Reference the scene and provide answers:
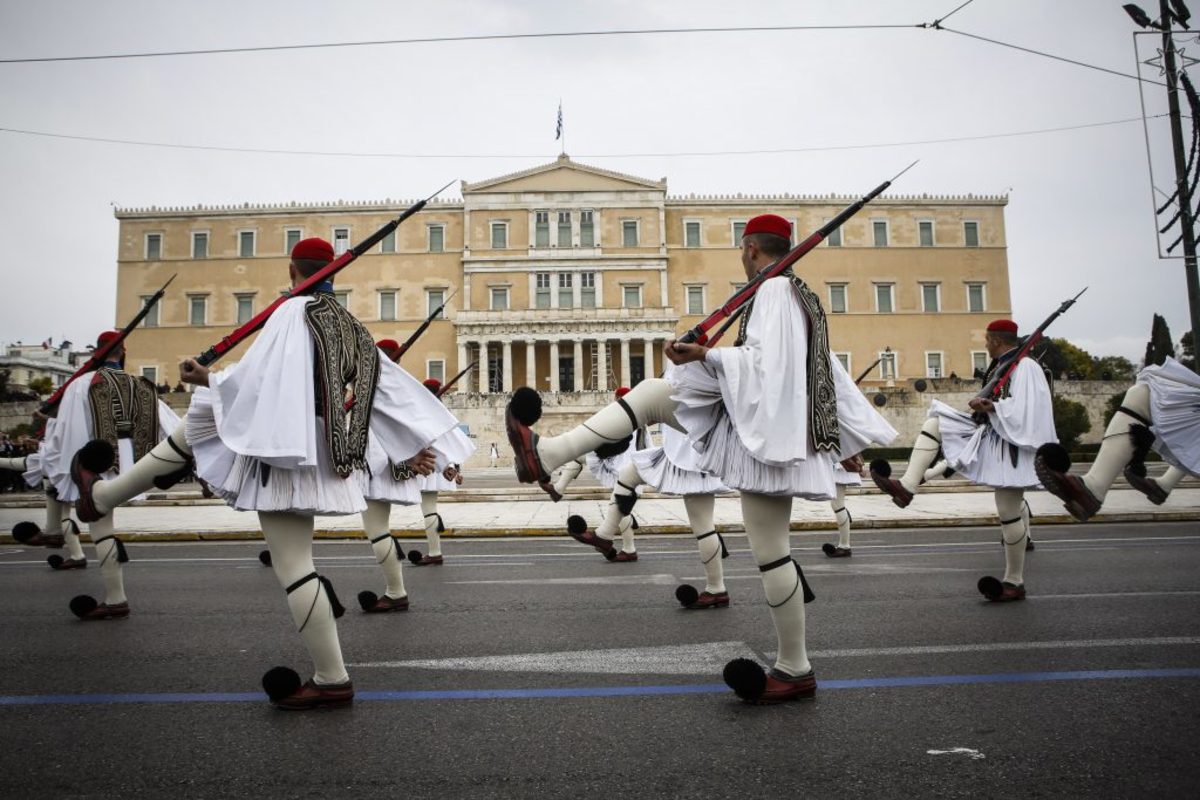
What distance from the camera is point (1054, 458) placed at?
5250 mm

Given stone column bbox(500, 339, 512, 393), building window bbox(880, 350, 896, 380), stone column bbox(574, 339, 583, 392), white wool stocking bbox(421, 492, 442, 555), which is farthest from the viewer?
building window bbox(880, 350, 896, 380)

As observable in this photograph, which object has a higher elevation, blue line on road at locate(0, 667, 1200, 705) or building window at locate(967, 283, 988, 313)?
building window at locate(967, 283, 988, 313)

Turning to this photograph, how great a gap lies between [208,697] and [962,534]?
35.1 ft

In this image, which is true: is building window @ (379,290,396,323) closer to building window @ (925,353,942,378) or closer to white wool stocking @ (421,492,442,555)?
building window @ (925,353,942,378)

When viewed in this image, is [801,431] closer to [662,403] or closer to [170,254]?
[662,403]

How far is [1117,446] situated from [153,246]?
76074 millimetres

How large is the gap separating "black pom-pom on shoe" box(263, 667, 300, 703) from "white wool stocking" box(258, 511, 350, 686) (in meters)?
0.14

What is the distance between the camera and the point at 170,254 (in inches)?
2704

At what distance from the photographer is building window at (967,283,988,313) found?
68.6 meters

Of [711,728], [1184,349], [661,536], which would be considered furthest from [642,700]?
[1184,349]

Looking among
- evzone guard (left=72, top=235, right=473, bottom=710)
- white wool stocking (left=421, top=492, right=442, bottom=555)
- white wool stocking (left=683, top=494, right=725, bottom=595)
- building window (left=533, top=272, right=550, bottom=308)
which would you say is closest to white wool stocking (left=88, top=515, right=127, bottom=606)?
evzone guard (left=72, top=235, right=473, bottom=710)

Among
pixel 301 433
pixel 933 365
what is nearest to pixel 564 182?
pixel 933 365

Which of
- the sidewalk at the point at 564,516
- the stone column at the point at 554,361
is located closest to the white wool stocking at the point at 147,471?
the sidewalk at the point at 564,516

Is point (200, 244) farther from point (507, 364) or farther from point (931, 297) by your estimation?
point (931, 297)
